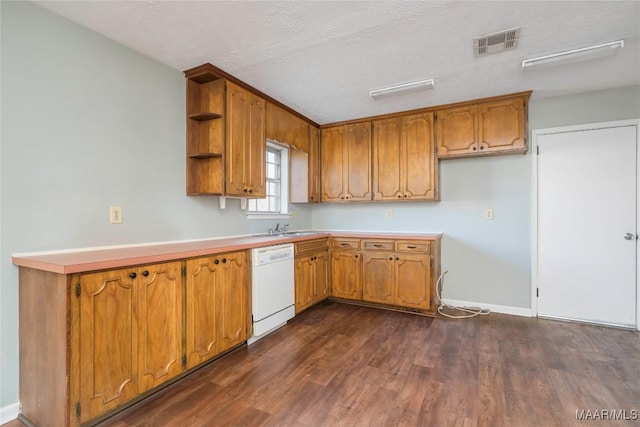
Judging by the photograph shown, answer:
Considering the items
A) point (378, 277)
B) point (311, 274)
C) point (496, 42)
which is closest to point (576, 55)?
point (496, 42)

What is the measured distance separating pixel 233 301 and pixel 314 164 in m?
2.50

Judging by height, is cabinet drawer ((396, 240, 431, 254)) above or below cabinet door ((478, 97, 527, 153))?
below

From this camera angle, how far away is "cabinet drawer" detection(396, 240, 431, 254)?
11.1 feet

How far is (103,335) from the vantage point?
1636 millimetres

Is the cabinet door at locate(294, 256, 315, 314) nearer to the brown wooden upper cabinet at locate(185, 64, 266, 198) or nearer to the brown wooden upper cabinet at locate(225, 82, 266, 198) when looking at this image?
the brown wooden upper cabinet at locate(225, 82, 266, 198)

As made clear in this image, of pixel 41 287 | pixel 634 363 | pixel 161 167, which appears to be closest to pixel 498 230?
pixel 634 363

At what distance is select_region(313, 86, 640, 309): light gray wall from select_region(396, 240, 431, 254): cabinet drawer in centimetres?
64

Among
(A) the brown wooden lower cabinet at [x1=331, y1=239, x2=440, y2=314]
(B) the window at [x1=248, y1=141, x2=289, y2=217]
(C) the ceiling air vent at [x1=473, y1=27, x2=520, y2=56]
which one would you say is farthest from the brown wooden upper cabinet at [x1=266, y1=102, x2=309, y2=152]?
(C) the ceiling air vent at [x1=473, y1=27, x2=520, y2=56]

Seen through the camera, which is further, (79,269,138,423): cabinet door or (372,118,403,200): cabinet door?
(372,118,403,200): cabinet door

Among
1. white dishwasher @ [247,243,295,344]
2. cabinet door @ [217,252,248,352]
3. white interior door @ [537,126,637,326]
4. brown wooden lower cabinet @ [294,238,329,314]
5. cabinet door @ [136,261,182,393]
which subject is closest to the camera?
cabinet door @ [136,261,182,393]

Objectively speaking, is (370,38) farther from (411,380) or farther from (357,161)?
(411,380)

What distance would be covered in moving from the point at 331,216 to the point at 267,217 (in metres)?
1.21

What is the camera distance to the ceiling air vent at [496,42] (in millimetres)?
2157

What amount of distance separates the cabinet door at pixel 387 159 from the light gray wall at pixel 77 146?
7.96 feet
